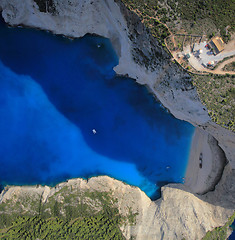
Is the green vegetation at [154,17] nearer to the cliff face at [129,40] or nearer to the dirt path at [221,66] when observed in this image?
the cliff face at [129,40]

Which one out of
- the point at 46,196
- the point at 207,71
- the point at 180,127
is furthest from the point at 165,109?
the point at 46,196

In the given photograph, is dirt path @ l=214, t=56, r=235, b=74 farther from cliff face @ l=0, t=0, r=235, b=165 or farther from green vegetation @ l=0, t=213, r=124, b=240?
green vegetation @ l=0, t=213, r=124, b=240

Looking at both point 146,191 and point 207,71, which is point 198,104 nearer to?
point 207,71

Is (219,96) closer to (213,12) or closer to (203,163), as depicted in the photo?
(213,12)

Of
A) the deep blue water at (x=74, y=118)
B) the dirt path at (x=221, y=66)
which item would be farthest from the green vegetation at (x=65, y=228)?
the dirt path at (x=221, y=66)

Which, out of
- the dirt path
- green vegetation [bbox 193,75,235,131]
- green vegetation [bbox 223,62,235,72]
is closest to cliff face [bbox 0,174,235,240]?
green vegetation [bbox 193,75,235,131]

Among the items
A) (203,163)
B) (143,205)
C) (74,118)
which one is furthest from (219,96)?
(74,118)
